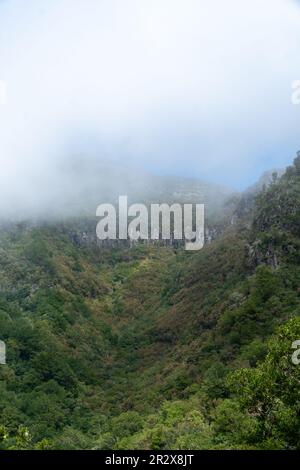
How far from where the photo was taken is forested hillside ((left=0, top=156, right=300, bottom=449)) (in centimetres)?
5150

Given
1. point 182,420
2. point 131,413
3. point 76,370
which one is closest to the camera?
point 182,420

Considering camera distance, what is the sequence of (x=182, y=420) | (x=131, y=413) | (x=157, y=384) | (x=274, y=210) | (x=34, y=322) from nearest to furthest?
(x=182, y=420), (x=131, y=413), (x=157, y=384), (x=274, y=210), (x=34, y=322)

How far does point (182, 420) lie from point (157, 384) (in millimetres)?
39914

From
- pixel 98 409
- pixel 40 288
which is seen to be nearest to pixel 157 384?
pixel 98 409

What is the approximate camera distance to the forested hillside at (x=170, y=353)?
169 ft

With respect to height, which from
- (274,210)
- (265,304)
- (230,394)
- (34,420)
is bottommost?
(34,420)

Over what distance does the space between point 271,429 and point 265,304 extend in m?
61.1

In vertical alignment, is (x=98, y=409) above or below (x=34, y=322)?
below

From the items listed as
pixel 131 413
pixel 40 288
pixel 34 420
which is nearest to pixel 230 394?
pixel 131 413

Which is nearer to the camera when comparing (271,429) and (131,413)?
(271,429)

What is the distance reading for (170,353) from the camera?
13538 centimetres

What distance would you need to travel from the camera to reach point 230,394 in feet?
266

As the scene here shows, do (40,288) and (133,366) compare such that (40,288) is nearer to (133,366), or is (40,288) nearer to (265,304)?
(133,366)

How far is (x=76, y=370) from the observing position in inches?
5669
